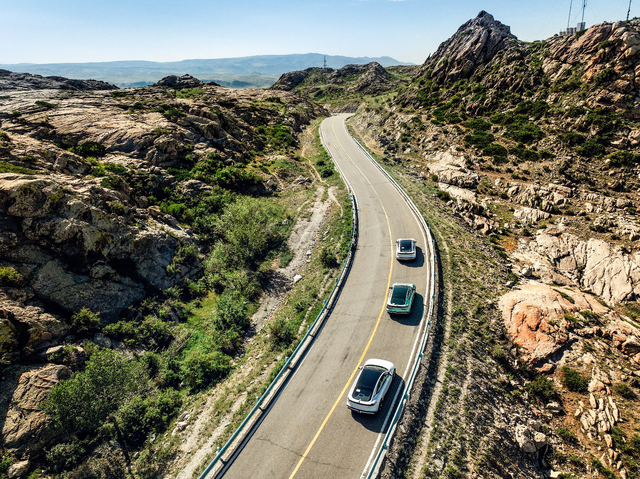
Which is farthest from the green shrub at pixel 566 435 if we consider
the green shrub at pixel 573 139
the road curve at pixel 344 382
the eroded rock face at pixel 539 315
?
the green shrub at pixel 573 139

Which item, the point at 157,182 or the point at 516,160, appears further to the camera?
the point at 516,160

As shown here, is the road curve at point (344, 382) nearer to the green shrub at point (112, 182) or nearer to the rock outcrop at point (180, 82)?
the green shrub at point (112, 182)

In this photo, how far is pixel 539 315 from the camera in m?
20.5

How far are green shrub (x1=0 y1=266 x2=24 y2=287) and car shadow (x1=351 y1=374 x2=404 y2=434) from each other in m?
21.9

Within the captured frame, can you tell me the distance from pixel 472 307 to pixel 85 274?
94.1 ft

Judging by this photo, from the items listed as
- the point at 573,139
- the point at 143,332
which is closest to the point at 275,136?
the point at 573,139

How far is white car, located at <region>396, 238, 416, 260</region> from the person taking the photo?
1011 inches

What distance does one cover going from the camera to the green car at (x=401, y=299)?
1983 centimetres

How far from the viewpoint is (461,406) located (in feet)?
50.1

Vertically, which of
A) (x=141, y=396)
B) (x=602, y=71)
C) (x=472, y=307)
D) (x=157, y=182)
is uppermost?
(x=602, y=71)

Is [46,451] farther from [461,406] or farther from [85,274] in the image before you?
[461,406]

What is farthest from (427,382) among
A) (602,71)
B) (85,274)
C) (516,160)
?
(602,71)

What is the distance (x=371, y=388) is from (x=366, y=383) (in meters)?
0.39

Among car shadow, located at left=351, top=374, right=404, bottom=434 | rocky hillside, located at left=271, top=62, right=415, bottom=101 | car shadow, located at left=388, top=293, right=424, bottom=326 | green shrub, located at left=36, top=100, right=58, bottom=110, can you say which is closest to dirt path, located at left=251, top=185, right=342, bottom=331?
car shadow, located at left=388, top=293, right=424, bottom=326
